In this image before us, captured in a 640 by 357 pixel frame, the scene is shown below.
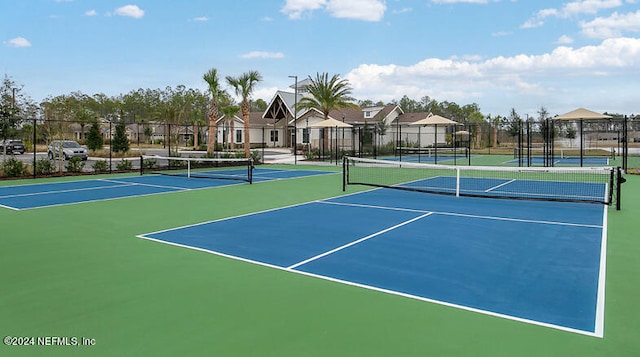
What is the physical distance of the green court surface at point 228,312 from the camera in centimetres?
390

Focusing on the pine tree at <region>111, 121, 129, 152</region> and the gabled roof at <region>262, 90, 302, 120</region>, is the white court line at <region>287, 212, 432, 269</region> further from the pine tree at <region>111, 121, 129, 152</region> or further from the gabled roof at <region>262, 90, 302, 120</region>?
the gabled roof at <region>262, 90, 302, 120</region>

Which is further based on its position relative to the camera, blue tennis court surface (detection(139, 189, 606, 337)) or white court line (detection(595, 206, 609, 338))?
blue tennis court surface (detection(139, 189, 606, 337))

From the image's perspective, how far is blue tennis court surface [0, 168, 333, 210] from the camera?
1268cm

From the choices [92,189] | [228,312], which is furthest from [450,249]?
[92,189]

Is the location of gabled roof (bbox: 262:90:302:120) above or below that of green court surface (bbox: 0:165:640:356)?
above

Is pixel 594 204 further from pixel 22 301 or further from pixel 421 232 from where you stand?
pixel 22 301

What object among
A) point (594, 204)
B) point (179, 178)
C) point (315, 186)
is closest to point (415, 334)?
point (594, 204)

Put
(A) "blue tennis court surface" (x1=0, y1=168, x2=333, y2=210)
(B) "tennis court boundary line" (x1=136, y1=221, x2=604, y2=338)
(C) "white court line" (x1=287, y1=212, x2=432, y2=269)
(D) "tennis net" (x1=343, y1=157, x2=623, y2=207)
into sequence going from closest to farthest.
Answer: (B) "tennis court boundary line" (x1=136, y1=221, x2=604, y2=338) < (C) "white court line" (x1=287, y1=212, x2=432, y2=269) < (A) "blue tennis court surface" (x1=0, y1=168, x2=333, y2=210) < (D) "tennis net" (x1=343, y1=157, x2=623, y2=207)

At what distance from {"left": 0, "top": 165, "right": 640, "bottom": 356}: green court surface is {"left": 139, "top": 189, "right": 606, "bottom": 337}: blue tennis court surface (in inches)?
9.9

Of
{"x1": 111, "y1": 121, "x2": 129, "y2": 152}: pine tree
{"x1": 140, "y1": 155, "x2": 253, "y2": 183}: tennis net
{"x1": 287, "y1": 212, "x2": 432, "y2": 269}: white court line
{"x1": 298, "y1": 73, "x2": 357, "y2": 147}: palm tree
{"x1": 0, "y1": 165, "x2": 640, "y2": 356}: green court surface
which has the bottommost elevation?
{"x1": 0, "y1": 165, "x2": 640, "y2": 356}: green court surface

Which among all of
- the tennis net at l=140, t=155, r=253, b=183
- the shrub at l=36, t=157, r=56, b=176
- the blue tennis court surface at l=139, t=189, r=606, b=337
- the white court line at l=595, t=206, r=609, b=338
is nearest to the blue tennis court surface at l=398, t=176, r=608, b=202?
the blue tennis court surface at l=139, t=189, r=606, b=337

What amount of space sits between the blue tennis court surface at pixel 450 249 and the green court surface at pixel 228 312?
0.83 feet

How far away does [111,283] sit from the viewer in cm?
557

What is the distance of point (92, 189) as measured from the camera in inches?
612
